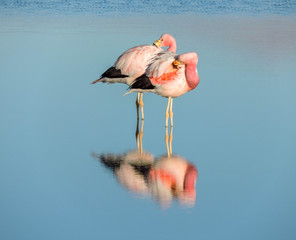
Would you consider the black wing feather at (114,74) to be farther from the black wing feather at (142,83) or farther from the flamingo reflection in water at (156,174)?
the flamingo reflection in water at (156,174)

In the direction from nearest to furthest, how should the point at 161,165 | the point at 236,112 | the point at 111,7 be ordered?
the point at 161,165, the point at 236,112, the point at 111,7

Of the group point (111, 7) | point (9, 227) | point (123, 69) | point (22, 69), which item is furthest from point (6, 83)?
point (111, 7)

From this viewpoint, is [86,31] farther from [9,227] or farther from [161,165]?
[9,227]

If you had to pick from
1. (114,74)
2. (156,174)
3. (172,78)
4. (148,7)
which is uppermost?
(148,7)

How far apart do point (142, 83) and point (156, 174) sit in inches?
Result: 91.4

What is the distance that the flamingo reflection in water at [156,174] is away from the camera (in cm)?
725

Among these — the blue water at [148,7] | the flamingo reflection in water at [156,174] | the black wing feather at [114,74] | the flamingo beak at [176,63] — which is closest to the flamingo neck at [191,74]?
the flamingo beak at [176,63]

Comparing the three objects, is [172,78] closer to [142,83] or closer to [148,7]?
[142,83]

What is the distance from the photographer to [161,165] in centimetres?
809

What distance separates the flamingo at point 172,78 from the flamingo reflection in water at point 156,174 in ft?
4.27

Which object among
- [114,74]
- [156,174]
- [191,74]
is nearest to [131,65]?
[114,74]

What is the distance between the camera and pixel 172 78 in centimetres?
964

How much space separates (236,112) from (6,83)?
12.1 feet

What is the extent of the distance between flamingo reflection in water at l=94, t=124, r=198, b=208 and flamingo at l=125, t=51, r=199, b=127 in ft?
4.27
